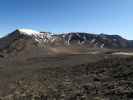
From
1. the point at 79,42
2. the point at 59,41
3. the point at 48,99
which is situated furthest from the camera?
the point at 79,42

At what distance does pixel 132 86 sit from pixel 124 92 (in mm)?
1837

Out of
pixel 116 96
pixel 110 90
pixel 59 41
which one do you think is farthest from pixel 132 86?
pixel 59 41

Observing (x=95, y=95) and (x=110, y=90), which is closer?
(x=95, y=95)

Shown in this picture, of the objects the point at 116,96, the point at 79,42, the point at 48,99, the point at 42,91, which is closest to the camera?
the point at 116,96

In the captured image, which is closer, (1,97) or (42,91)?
(1,97)

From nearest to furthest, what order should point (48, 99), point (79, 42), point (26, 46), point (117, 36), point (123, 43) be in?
point (48, 99) → point (26, 46) → point (79, 42) → point (123, 43) → point (117, 36)

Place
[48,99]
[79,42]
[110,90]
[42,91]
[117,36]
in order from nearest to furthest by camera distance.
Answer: [48,99]
[110,90]
[42,91]
[79,42]
[117,36]

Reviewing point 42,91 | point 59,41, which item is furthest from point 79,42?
point 42,91

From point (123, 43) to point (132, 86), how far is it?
14093 cm

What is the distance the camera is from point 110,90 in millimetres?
14859

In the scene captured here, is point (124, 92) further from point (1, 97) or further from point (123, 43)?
point (123, 43)

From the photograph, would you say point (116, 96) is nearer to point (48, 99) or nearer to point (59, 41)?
point (48, 99)

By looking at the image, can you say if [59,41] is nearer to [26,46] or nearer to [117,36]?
[26,46]

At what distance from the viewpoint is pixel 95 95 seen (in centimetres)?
1390
